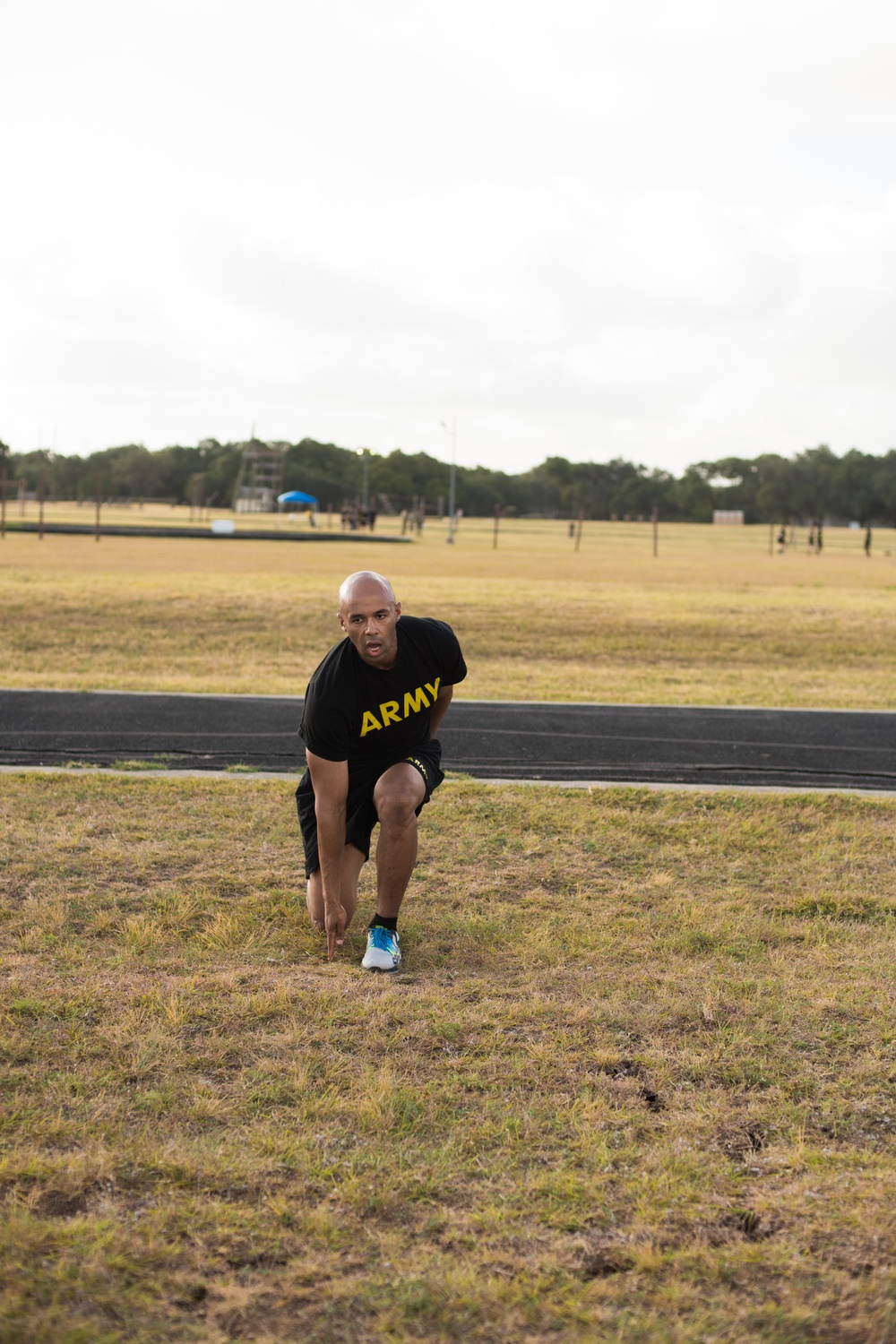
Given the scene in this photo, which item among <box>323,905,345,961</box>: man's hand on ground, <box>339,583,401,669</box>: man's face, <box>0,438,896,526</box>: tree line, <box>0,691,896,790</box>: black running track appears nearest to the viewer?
<box>339,583,401,669</box>: man's face

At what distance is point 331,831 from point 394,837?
0.25 metres

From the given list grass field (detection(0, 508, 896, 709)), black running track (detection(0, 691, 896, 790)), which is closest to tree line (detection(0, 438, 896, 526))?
grass field (detection(0, 508, 896, 709))

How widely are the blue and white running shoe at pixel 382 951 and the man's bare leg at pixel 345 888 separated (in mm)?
190

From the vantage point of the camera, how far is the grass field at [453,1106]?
2.32m

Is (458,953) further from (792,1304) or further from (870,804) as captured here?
(870,804)

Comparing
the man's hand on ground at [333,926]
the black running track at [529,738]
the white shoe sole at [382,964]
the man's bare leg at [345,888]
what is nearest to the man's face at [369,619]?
the man's bare leg at [345,888]

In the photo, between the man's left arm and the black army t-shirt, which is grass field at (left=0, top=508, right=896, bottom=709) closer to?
the man's left arm

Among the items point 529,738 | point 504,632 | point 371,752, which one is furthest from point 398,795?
point 504,632

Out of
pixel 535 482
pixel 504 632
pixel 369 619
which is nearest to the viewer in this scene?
pixel 369 619

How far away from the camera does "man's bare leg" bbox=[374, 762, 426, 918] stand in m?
4.16

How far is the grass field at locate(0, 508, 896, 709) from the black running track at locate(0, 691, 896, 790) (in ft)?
2.46

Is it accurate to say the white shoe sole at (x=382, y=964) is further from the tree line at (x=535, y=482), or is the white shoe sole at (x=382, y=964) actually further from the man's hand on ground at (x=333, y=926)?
the tree line at (x=535, y=482)

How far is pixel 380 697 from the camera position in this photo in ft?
13.8

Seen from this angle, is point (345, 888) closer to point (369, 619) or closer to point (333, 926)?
point (333, 926)
